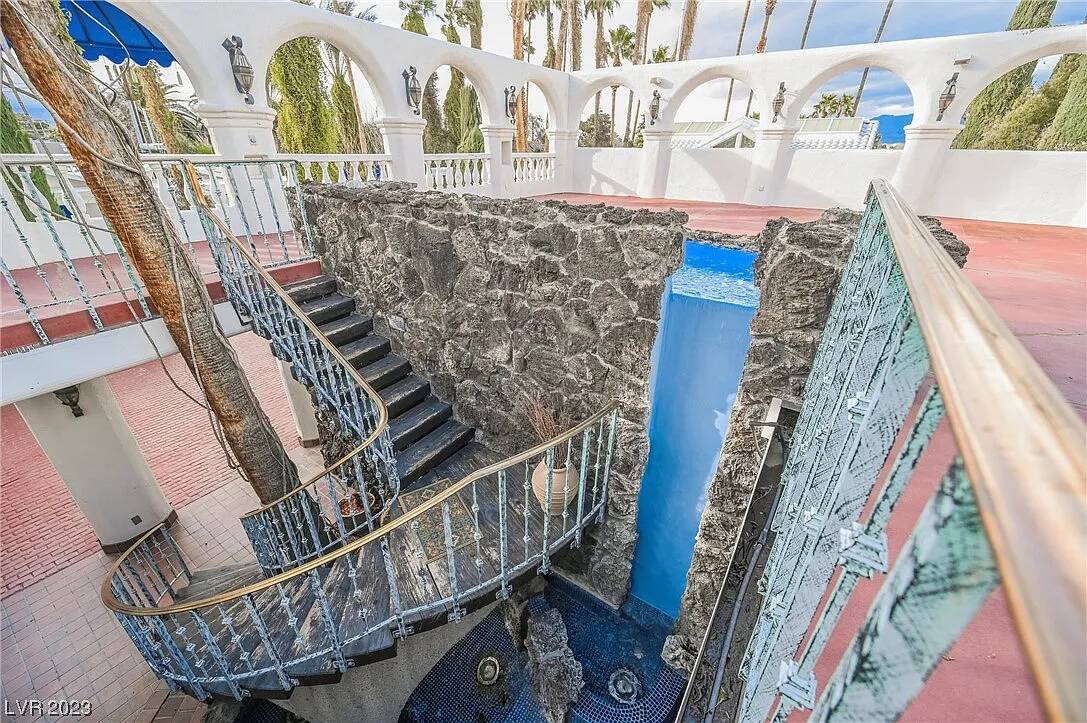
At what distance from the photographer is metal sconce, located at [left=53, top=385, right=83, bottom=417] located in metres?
4.55

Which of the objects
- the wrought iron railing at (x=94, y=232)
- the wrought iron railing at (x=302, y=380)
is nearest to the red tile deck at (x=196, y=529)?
the wrought iron railing at (x=302, y=380)

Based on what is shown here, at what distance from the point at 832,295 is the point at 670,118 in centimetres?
713

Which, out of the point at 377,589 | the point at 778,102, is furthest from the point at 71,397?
the point at 778,102

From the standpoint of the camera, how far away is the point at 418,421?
175 inches

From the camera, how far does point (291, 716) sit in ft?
12.9

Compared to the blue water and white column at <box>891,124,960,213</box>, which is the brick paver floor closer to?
the blue water

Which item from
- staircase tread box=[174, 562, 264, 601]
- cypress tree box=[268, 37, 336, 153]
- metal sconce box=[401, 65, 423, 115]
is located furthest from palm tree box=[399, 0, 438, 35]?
staircase tread box=[174, 562, 264, 601]

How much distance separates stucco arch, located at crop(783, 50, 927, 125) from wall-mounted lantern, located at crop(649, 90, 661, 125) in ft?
6.94

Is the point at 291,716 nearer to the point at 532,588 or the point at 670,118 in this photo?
the point at 532,588

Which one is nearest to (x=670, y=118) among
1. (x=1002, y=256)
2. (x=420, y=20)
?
(x=1002, y=256)

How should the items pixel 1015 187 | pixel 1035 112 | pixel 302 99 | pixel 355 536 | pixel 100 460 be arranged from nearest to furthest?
pixel 355 536, pixel 100 460, pixel 1015 187, pixel 302 99, pixel 1035 112

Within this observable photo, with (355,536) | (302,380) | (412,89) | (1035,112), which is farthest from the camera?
(1035,112)

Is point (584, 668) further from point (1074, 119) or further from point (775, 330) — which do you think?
point (1074, 119)

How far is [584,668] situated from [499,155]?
7.75 m
